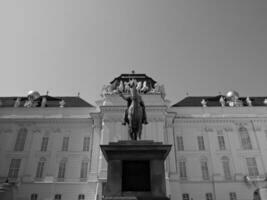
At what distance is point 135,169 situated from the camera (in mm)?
8930

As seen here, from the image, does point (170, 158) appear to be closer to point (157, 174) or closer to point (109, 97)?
point (109, 97)

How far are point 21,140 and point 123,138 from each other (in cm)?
1541

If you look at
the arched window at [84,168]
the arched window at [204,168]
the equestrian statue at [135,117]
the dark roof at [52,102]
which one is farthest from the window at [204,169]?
the equestrian statue at [135,117]

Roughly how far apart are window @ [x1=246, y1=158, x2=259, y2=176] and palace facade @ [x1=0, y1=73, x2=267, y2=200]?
96 millimetres

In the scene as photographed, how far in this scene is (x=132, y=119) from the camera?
412 inches

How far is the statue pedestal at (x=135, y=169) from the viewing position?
8.41m

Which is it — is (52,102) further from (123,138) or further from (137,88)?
(123,138)

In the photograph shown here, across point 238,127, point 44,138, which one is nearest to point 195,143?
point 238,127

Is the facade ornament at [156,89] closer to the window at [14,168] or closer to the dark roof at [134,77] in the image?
the dark roof at [134,77]

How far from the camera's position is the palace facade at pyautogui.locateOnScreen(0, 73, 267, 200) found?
89.7 ft

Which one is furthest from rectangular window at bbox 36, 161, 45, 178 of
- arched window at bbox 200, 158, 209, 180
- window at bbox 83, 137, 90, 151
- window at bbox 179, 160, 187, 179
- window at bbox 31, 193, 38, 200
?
arched window at bbox 200, 158, 209, 180

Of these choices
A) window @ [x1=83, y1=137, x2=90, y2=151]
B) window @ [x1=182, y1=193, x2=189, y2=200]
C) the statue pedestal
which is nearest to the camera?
the statue pedestal

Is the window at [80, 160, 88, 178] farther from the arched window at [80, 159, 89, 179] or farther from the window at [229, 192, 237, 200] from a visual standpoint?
the window at [229, 192, 237, 200]

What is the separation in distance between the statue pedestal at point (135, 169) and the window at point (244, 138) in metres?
26.6
